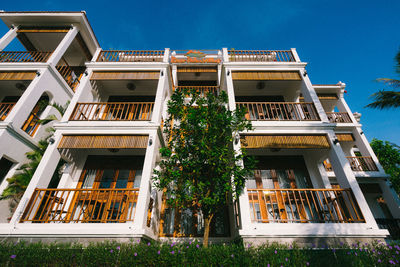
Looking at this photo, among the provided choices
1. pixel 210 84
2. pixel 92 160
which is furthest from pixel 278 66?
pixel 92 160

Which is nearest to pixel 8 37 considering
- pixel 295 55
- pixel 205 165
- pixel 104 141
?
pixel 104 141

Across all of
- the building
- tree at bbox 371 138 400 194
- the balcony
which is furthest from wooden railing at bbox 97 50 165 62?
tree at bbox 371 138 400 194

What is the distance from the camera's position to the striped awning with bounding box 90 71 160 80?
8.22 m

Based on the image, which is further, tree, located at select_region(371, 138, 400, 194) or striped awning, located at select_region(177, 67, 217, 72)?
tree, located at select_region(371, 138, 400, 194)

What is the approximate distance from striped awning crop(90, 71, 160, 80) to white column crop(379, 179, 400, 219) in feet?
48.8

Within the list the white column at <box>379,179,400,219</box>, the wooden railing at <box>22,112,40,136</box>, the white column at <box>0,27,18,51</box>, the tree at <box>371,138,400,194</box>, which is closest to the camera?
the wooden railing at <box>22,112,40,136</box>

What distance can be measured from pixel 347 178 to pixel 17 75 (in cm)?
1420

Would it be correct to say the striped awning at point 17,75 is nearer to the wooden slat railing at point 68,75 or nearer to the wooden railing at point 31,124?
the wooden slat railing at point 68,75

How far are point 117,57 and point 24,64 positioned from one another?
4.06m

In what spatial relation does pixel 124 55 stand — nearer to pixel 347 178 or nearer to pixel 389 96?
pixel 347 178

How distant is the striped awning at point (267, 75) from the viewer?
8.12 m

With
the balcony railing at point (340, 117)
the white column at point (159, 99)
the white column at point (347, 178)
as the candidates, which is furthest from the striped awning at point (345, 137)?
the white column at point (159, 99)

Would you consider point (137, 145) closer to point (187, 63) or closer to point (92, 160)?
point (92, 160)

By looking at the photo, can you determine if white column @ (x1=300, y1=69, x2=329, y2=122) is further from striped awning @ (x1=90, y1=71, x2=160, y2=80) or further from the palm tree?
striped awning @ (x1=90, y1=71, x2=160, y2=80)
